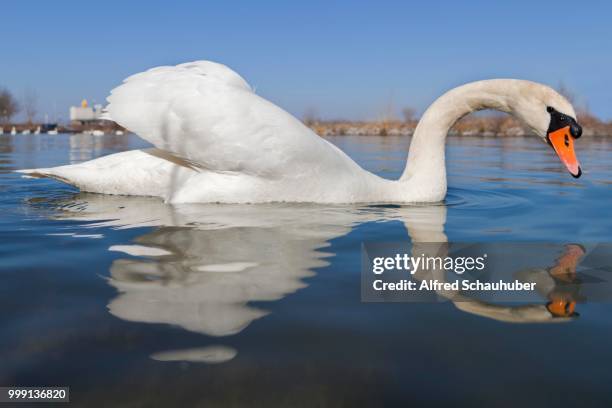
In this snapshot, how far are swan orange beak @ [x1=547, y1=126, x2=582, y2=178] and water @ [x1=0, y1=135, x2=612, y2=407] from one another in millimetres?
1247

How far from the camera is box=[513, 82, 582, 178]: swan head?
17.7 feet

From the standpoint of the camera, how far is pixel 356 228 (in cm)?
449

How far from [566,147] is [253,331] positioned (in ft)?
14.0

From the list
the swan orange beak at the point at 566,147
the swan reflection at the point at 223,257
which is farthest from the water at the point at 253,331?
the swan orange beak at the point at 566,147

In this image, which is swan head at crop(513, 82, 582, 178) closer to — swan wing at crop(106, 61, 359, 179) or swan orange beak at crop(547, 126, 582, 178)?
swan orange beak at crop(547, 126, 582, 178)

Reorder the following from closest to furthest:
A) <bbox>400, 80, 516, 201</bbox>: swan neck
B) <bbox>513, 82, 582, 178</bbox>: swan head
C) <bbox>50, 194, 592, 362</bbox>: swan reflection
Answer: <bbox>50, 194, 592, 362</bbox>: swan reflection
<bbox>513, 82, 582, 178</bbox>: swan head
<bbox>400, 80, 516, 201</bbox>: swan neck

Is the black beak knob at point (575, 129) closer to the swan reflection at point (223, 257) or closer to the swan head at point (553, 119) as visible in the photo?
the swan head at point (553, 119)

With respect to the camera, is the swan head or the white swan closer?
the white swan

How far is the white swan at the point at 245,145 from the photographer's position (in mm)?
4930

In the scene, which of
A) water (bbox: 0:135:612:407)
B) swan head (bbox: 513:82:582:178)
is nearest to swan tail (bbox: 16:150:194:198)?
water (bbox: 0:135:612:407)

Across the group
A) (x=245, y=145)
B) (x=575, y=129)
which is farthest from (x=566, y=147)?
(x=245, y=145)

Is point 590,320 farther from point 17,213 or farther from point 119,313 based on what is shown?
point 17,213

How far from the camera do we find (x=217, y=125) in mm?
4887

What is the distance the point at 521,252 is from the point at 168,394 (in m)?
2.67
